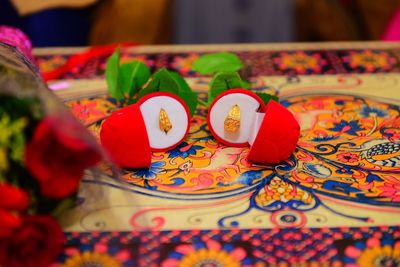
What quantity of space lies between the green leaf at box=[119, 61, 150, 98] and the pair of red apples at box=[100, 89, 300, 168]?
115 millimetres

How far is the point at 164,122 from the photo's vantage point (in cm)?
77

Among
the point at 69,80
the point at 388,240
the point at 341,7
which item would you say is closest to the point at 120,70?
the point at 69,80

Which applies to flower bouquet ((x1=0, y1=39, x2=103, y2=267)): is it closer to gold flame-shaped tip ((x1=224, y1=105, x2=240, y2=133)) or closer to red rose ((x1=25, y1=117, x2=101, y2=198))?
red rose ((x1=25, y1=117, x2=101, y2=198))

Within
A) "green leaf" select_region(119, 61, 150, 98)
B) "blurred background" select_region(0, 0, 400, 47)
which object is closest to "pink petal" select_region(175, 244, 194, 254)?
"green leaf" select_region(119, 61, 150, 98)

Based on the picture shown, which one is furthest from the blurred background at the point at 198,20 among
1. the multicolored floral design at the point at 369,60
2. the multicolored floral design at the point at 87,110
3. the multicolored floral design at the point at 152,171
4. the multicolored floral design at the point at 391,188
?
the multicolored floral design at the point at 152,171

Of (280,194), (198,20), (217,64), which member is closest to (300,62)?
(217,64)

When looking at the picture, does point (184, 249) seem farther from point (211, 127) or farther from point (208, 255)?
point (211, 127)

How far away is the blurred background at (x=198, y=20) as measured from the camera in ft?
4.93

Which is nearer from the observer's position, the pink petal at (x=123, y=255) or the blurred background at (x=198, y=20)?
the pink petal at (x=123, y=255)

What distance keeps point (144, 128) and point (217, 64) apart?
234mm

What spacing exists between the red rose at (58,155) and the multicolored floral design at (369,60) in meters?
0.65

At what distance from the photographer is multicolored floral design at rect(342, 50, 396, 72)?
1066mm

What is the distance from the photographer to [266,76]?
3.42 feet

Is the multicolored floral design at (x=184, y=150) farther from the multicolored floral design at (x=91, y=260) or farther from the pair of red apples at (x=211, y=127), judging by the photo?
the multicolored floral design at (x=91, y=260)
